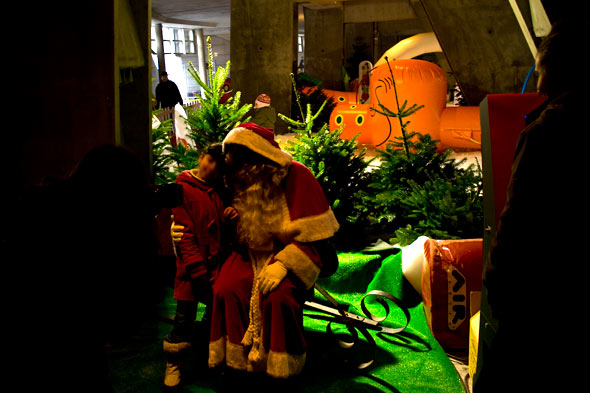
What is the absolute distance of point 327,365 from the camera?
9.84 ft

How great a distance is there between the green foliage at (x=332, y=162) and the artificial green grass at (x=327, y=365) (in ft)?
4.02

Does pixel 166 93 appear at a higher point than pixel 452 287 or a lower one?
higher

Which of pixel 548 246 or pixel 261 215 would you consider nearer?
pixel 548 246

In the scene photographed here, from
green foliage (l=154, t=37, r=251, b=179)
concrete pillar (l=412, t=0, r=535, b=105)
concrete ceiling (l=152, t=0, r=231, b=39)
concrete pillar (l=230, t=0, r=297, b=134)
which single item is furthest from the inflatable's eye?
concrete ceiling (l=152, t=0, r=231, b=39)

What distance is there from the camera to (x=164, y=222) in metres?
4.21

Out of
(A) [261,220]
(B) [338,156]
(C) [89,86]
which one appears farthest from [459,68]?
(C) [89,86]

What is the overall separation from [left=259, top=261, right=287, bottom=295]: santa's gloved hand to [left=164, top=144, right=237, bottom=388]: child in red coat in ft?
1.16

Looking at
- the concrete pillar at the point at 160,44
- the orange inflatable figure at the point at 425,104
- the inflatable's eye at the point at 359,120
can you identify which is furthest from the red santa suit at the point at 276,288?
the concrete pillar at the point at 160,44

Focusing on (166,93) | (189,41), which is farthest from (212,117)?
(189,41)

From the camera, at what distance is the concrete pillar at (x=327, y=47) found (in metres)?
17.9

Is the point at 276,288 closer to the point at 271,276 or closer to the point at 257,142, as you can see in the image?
the point at 271,276

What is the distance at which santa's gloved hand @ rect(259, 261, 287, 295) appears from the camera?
259 centimetres

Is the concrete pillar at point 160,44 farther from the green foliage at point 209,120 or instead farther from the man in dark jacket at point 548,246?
the man in dark jacket at point 548,246

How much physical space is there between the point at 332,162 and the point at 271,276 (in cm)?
233
